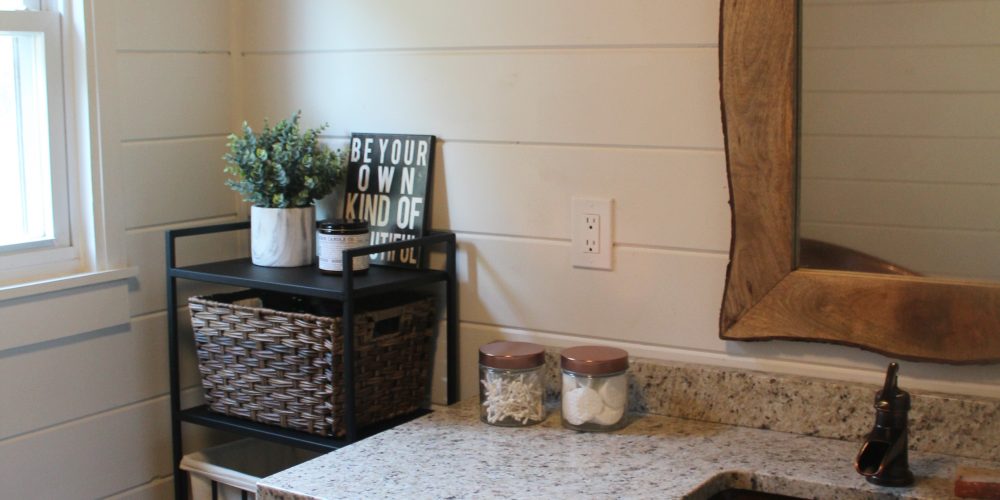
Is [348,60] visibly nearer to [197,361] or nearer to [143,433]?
[197,361]

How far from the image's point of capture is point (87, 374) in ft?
6.41

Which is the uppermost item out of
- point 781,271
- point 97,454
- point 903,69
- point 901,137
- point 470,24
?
point 470,24

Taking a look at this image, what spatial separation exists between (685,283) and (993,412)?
51 cm

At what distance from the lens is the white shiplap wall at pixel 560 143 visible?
176cm

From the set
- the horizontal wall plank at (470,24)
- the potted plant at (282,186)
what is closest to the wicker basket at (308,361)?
the potted plant at (282,186)

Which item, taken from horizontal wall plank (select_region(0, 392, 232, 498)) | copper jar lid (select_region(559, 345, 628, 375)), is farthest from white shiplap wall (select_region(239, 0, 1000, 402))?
horizontal wall plank (select_region(0, 392, 232, 498))

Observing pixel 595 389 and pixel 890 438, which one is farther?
pixel 595 389

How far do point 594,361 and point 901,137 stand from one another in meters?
0.59

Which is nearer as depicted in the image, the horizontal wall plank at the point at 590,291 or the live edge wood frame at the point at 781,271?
the live edge wood frame at the point at 781,271

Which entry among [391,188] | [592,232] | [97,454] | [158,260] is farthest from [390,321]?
[97,454]

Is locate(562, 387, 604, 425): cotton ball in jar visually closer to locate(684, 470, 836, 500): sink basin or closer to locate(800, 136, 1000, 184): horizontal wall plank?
locate(684, 470, 836, 500): sink basin

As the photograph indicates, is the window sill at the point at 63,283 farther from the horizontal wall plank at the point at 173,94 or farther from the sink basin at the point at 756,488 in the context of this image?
the sink basin at the point at 756,488

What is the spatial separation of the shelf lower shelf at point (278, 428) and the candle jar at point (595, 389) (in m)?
0.38

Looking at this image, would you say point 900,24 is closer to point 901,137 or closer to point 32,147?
point 901,137
